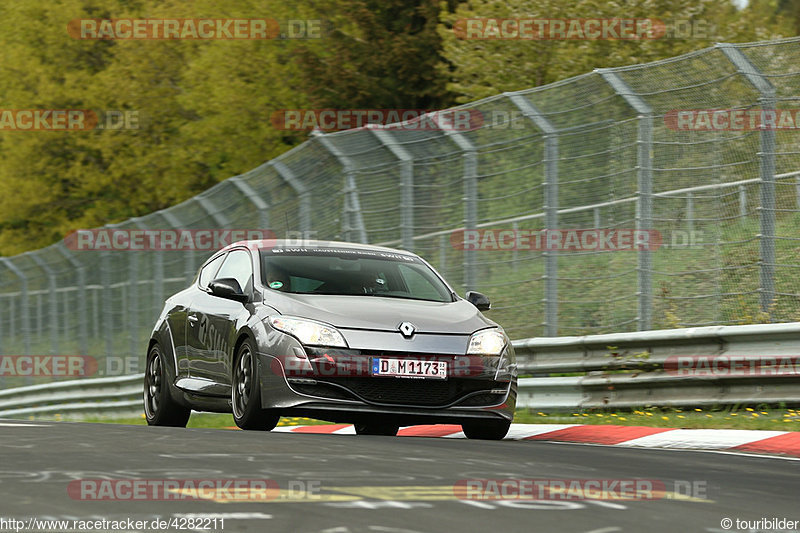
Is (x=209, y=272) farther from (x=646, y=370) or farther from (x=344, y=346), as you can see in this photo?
(x=646, y=370)

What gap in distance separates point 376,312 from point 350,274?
3.73 feet

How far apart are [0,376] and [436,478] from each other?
26.1 meters

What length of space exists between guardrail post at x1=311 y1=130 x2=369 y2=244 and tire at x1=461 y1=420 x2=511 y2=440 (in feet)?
20.6

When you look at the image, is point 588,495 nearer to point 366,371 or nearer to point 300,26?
point 366,371

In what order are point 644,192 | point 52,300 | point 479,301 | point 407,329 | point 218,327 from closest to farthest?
point 407,329 → point 218,327 → point 479,301 → point 644,192 → point 52,300

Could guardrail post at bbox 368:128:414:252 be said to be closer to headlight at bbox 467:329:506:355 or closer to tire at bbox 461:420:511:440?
tire at bbox 461:420:511:440

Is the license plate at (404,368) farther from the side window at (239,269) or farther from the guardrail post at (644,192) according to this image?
the guardrail post at (644,192)

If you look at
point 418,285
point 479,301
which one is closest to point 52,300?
point 418,285

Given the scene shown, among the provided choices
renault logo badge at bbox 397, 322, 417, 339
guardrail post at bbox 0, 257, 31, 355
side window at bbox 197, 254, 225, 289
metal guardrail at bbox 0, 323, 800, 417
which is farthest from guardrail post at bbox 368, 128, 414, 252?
guardrail post at bbox 0, 257, 31, 355

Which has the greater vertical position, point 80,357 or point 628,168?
point 628,168

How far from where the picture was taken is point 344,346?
385 inches

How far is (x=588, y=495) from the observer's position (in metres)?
6.38

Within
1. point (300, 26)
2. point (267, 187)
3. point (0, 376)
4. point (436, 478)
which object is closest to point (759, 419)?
point (436, 478)

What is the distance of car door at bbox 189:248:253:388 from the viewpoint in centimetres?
1084
